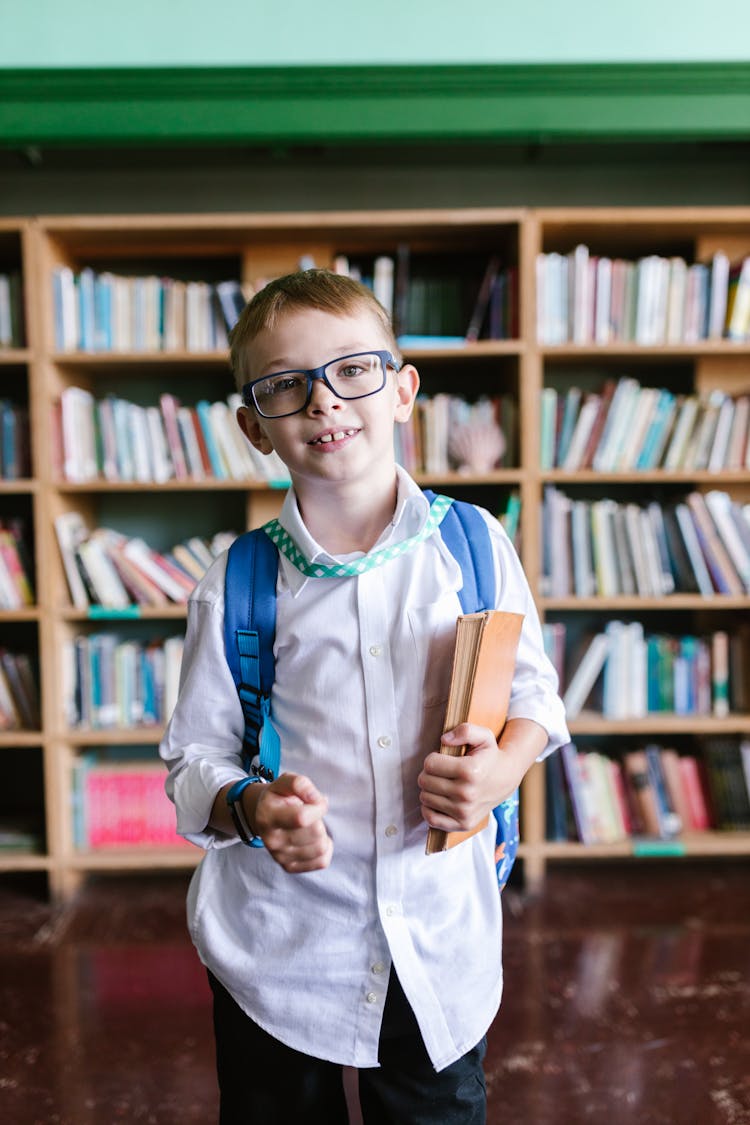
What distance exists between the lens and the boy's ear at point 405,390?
98cm

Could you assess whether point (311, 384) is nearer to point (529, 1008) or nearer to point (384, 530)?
point (384, 530)

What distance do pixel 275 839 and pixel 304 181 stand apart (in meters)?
2.76

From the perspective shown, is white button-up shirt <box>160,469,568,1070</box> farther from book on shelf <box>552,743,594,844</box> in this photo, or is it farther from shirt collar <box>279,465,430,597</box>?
book on shelf <box>552,743,594,844</box>

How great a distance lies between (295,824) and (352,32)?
2716 millimetres

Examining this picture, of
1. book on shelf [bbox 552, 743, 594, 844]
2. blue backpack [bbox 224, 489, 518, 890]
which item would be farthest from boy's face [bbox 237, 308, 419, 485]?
book on shelf [bbox 552, 743, 594, 844]

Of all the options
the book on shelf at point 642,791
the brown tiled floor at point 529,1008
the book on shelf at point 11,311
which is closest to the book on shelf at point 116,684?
the brown tiled floor at point 529,1008

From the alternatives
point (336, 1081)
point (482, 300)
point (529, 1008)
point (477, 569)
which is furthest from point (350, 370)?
point (482, 300)

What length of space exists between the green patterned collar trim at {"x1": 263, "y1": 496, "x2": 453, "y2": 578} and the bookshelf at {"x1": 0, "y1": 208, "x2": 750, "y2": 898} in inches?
65.7

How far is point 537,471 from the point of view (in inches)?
Result: 104

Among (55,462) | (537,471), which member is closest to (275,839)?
(537,471)

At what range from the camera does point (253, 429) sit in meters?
Result: 0.98

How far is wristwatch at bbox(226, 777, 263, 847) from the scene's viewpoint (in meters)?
0.82

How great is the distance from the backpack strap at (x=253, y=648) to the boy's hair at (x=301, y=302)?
0.74 feet

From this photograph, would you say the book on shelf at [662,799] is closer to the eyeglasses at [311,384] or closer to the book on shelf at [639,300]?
the book on shelf at [639,300]
